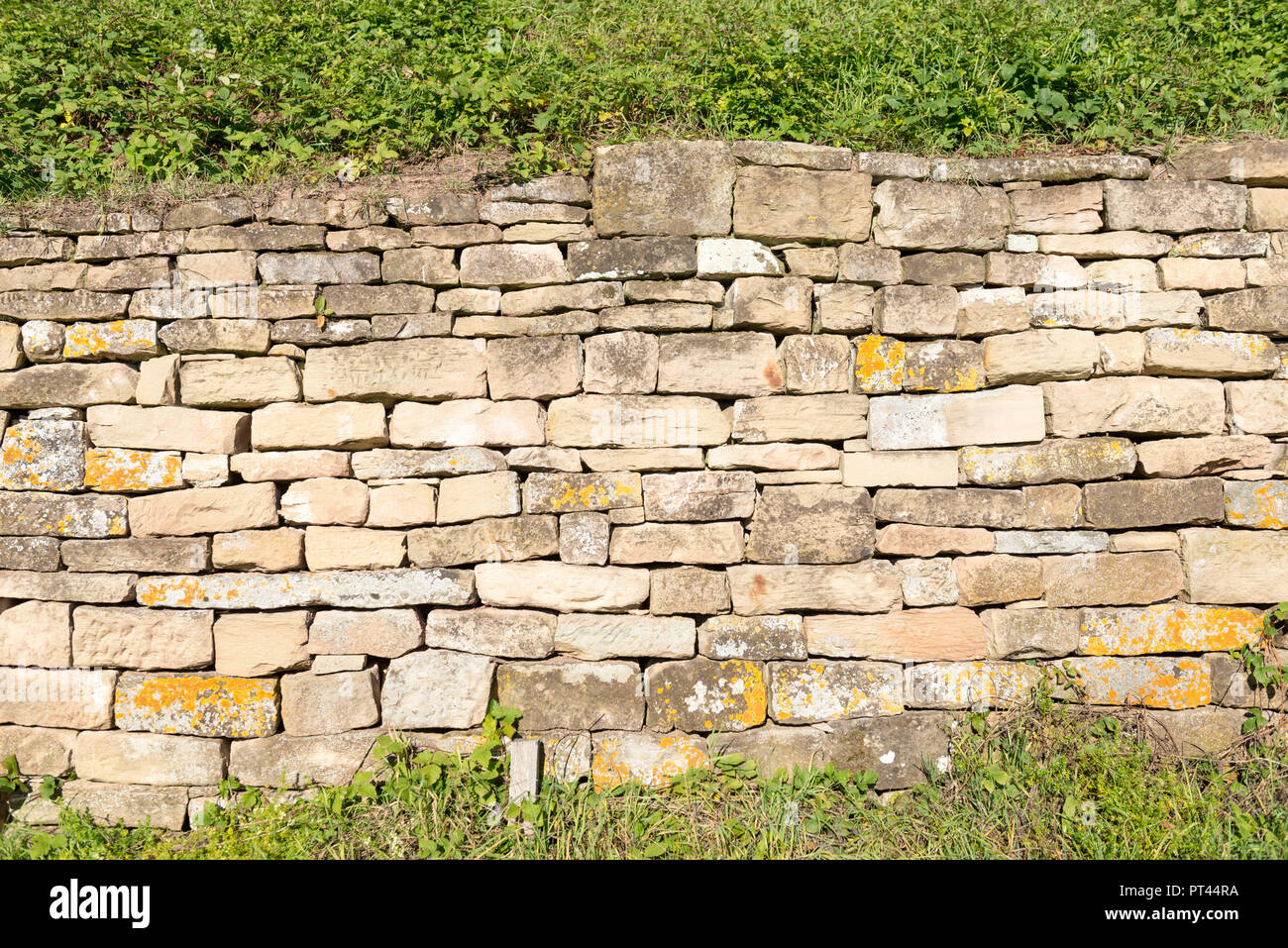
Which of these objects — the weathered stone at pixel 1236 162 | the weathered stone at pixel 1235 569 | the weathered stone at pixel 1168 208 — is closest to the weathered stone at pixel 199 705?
the weathered stone at pixel 1235 569

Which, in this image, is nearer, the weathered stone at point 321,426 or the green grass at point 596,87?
the weathered stone at point 321,426

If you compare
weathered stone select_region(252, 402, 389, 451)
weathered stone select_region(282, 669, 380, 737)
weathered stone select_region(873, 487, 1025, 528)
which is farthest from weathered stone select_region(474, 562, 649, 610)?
weathered stone select_region(873, 487, 1025, 528)

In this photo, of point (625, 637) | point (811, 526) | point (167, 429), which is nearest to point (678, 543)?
point (625, 637)

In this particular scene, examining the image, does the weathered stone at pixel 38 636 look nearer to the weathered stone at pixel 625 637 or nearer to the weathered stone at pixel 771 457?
the weathered stone at pixel 625 637

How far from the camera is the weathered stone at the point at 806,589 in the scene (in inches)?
134

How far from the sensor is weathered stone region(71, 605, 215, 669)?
3418 mm

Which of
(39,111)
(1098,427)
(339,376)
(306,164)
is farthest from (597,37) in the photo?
(1098,427)

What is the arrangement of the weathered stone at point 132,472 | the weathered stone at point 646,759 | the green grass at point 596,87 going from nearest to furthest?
the weathered stone at point 646,759
the weathered stone at point 132,472
the green grass at point 596,87

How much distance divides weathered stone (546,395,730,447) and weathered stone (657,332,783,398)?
0.07 metres

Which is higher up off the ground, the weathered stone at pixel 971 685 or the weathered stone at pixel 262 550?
the weathered stone at pixel 262 550

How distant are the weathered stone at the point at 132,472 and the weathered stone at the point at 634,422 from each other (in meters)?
1.51

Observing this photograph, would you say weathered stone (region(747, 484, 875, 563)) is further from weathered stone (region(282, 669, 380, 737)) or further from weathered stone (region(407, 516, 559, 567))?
weathered stone (region(282, 669, 380, 737))

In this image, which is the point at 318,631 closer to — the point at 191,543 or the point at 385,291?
the point at 191,543

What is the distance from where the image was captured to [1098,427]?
3.44 metres
